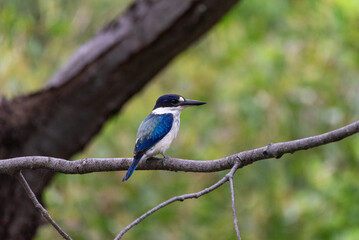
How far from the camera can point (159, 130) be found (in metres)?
3.93

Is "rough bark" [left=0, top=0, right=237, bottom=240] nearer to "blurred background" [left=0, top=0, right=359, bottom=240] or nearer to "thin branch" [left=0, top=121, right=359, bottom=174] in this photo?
"blurred background" [left=0, top=0, right=359, bottom=240]

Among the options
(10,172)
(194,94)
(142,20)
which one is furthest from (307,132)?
(10,172)

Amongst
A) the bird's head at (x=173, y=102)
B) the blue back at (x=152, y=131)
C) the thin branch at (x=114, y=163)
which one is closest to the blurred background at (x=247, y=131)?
the bird's head at (x=173, y=102)

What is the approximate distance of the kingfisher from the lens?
11.9 feet

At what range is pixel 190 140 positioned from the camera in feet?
19.7

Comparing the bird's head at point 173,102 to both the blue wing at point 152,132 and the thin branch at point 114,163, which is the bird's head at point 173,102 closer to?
the blue wing at point 152,132

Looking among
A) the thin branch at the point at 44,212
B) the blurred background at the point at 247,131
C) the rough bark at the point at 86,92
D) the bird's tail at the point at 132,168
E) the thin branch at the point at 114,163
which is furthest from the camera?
the blurred background at the point at 247,131

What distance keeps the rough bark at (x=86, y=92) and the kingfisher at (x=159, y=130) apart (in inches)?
13.7

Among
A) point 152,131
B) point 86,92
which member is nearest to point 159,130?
point 152,131

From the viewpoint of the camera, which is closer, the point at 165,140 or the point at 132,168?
the point at 132,168

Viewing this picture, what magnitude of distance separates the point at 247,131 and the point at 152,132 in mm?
1922

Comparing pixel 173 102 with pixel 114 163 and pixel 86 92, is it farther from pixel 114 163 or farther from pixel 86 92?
pixel 114 163

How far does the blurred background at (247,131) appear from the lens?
5453mm

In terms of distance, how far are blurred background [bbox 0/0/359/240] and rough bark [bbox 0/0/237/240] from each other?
0.59 m
